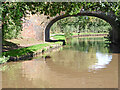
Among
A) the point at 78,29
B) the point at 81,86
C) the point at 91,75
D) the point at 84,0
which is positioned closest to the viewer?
the point at 81,86

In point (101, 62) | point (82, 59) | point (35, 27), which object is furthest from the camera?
point (35, 27)

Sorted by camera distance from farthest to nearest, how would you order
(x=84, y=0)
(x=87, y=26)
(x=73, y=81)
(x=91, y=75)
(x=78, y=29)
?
(x=87, y=26) → (x=78, y=29) → (x=84, y=0) → (x=91, y=75) → (x=73, y=81)

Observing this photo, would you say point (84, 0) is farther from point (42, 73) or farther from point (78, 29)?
point (78, 29)

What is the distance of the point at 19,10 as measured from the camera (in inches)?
531

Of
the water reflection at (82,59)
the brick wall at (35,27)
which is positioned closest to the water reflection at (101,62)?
the water reflection at (82,59)

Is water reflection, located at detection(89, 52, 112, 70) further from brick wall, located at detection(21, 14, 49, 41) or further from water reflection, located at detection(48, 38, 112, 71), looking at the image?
brick wall, located at detection(21, 14, 49, 41)

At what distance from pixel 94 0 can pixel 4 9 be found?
223 inches

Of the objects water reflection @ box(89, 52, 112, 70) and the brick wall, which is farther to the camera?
the brick wall

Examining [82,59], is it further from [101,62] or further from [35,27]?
[35,27]

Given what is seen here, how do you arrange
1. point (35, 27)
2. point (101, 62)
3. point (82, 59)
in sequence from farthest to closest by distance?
point (35, 27), point (82, 59), point (101, 62)

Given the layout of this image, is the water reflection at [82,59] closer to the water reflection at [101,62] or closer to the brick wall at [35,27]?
the water reflection at [101,62]

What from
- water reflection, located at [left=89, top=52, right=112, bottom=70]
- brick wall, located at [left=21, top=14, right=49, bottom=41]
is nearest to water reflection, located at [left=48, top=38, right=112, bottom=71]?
water reflection, located at [left=89, top=52, right=112, bottom=70]

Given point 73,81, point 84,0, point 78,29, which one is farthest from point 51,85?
point 78,29

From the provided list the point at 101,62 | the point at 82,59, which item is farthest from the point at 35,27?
the point at 101,62
